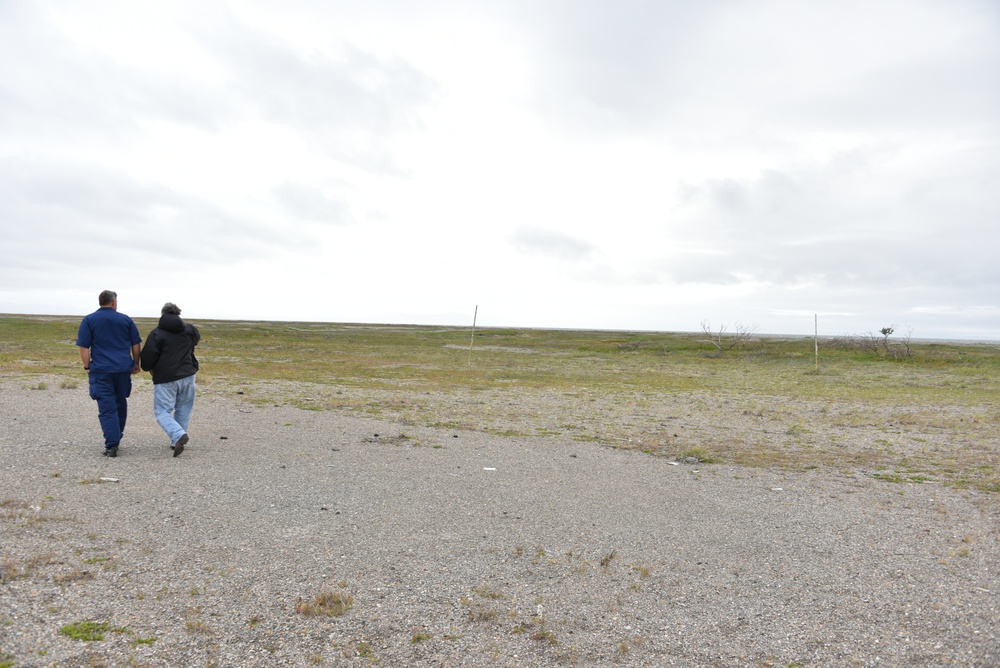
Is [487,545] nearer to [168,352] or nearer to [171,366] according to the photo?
[171,366]

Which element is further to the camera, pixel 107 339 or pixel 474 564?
pixel 107 339

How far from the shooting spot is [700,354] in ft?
198

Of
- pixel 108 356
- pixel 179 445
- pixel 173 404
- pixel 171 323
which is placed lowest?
pixel 179 445

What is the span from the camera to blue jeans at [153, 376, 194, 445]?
33.0 ft

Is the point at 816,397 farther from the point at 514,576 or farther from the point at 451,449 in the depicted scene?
the point at 514,576

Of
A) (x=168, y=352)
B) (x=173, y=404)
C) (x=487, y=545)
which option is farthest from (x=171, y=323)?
(x=487, y=545)

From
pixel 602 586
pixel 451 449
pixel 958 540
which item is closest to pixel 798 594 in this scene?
pixel 602 586

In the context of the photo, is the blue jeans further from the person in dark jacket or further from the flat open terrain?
the flat open terrain

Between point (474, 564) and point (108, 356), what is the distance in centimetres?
751

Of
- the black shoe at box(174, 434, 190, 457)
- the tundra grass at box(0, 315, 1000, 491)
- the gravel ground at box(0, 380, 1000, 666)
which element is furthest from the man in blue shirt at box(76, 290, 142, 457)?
the tundra grass at box(0, 315, 1000, 491)

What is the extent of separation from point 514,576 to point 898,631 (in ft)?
10.5

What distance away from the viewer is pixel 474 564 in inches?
234

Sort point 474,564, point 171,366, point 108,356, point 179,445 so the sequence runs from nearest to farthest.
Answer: point 474,564 < point 108,356 < point 179,445 < point 171,366

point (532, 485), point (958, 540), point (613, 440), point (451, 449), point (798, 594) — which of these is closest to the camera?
point (798, 594)
